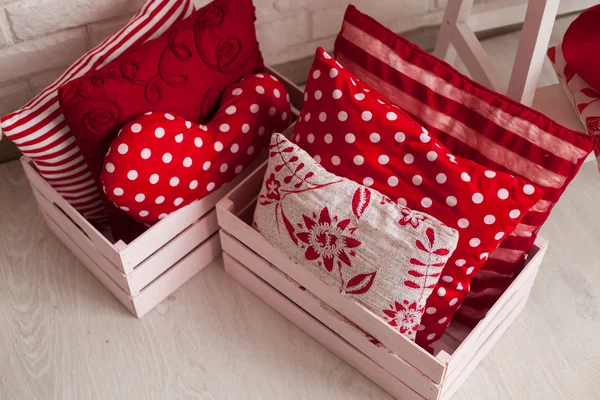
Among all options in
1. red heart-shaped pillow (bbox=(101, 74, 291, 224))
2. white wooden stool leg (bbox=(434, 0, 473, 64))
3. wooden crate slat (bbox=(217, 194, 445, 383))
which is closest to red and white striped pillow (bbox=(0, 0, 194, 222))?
red heart-shaped pillow (bbox=(101, 74, 291, 224))

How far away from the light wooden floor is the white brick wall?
13.5 inches

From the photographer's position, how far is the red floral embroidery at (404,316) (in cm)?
106

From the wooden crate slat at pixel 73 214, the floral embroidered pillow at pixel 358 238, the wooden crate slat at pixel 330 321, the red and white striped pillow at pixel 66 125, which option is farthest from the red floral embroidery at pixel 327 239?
the red and white striped pillow at pixel 66 125

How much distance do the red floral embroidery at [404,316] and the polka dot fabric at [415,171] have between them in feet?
0.17

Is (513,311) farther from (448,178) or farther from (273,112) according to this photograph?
(273,112)

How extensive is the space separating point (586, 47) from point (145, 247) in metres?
0.86

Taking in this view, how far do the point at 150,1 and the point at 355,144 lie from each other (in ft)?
1.63

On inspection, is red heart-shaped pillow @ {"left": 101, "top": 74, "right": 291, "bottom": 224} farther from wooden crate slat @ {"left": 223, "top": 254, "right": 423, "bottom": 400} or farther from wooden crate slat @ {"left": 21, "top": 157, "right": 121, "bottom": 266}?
wooden crate slat @ {"left": 223, "top": 254, "right": 423, "bottom": 400}

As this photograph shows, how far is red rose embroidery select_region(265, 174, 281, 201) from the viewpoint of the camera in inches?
44.2

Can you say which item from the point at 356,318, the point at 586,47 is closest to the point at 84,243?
the point at 356,318

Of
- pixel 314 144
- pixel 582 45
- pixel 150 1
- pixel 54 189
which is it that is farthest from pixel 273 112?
pixel 582 45

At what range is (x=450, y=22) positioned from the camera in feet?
4.92

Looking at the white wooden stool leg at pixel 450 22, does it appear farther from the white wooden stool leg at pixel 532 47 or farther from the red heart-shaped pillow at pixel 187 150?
the red heart-shaped pillow at pixel 187 150

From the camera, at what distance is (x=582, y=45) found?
48.1 inches
